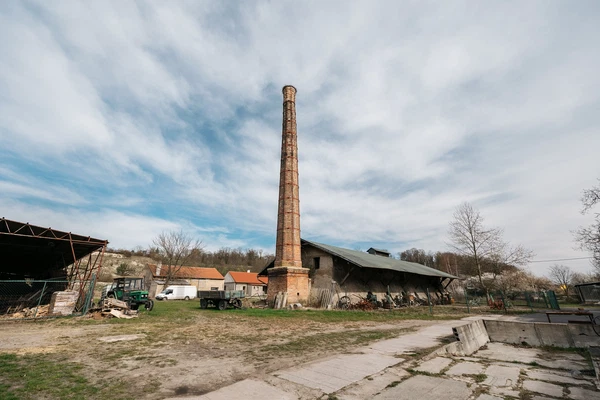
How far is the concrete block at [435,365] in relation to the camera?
16.8 ft

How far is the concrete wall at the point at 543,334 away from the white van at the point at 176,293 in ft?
123

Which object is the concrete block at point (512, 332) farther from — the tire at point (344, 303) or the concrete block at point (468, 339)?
the tire at point (344, 303)

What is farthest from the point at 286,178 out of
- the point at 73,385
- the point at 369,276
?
the point at 73,385

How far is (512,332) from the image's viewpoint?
830cm

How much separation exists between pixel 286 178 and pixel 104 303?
47.6 ft

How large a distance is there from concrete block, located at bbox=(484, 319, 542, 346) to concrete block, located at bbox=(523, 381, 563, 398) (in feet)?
14.0

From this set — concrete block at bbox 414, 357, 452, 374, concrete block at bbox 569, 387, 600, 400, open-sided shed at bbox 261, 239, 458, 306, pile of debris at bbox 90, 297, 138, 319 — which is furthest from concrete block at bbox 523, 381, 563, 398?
pile of debris at bbox 90, 297, 138, 319

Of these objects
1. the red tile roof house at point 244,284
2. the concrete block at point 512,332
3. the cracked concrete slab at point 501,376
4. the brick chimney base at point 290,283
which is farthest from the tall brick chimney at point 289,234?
the red tile roof house at point 244,284

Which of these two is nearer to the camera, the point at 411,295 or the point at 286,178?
the point at 286,178

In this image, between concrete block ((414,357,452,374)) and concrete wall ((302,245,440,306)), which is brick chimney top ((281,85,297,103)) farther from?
concrete block ((414,357,452,374))

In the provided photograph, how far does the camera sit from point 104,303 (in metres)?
14.8

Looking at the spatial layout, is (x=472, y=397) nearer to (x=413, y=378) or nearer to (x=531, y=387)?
(x=413, y=378)

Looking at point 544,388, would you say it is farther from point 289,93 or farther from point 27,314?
point 289,93

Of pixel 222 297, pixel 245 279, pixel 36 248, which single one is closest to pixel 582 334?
pixel 222 297
